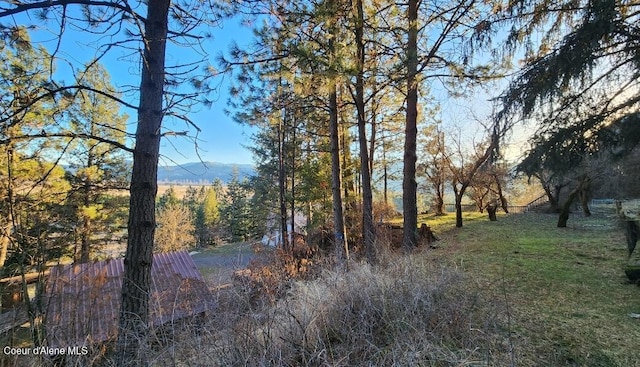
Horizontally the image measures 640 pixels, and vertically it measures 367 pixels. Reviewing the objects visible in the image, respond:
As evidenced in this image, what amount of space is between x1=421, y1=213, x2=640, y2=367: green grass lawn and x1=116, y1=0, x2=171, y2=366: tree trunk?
281cm

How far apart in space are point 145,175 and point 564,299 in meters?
4.43

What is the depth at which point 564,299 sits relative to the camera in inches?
130

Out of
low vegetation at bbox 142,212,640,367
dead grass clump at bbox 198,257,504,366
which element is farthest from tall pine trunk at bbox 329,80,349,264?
dead grass clump at bbox 198,257,504,366

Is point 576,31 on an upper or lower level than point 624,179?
upper

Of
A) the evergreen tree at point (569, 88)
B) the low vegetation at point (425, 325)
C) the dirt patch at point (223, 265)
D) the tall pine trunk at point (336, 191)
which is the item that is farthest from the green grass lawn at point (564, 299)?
the dirt patch at point (223, 265)

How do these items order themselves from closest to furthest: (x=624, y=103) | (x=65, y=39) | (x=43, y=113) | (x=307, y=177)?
(x=65, y=39) < (x=43, y=113) < (x=624, y=103) < (x=307, y=177)

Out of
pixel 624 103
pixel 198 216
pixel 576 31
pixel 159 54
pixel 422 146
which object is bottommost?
pixel 198 216

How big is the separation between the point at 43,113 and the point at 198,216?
3792 centimetres

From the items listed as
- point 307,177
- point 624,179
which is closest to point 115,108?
point 307,177

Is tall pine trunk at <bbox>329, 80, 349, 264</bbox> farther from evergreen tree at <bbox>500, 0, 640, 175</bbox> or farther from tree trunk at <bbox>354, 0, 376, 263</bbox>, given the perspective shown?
evergreen tree at <bbox>500, 0, 640, 175</bbox>

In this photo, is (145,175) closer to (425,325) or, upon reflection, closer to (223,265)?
(425,325)

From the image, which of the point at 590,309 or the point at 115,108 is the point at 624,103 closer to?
the point at 590,309

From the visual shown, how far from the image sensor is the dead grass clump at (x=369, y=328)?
1.94 m

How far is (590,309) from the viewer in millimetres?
3008
